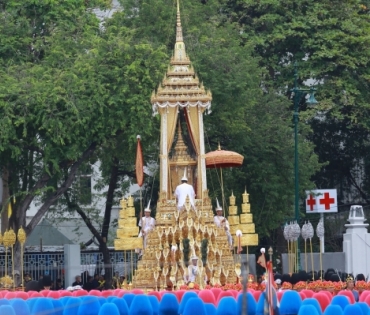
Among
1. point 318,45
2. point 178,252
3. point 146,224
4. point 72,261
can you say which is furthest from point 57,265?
point 318,45

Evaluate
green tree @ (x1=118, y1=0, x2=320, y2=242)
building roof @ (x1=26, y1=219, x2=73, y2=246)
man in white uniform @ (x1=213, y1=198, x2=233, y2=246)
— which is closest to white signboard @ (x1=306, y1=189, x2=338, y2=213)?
green tree @ (x1=118, y1=0, x2=320, y2=242)

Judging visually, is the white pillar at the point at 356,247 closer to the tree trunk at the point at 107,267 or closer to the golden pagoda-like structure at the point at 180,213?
the golden pagoda-like structure at the point at 180,213

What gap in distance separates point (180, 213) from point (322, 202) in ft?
39.2

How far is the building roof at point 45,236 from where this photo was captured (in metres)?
44.5

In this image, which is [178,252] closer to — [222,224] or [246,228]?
[222,224]

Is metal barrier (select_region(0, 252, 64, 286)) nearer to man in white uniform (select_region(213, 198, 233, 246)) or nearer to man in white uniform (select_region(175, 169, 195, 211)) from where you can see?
man in white uniform (select_region(213, 198, 233, 246))

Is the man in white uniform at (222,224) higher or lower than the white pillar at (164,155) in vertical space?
lower

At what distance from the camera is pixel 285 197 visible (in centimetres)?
3791

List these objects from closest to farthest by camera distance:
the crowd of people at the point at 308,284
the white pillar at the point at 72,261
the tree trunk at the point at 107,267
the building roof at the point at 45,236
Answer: the crowd of people at the point at 308,284
the tree trunk at the point at 107,267
the white pillar at the point at 72,261
the building roof at the point at 45,236

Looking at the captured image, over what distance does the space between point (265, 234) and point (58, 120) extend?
29.7 ft

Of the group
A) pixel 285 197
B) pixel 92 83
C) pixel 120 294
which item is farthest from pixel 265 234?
pixel 120 294

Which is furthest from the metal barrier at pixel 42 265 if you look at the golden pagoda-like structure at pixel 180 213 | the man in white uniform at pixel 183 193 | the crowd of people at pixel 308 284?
the crowd of people at pixel 308 284

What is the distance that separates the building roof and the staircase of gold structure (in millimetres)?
15712

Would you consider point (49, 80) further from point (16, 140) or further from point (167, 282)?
point (167, 282)
